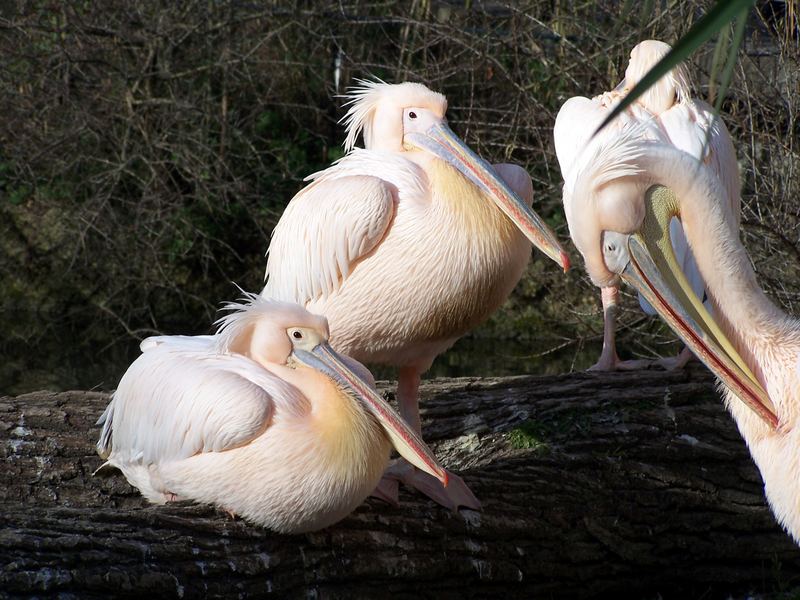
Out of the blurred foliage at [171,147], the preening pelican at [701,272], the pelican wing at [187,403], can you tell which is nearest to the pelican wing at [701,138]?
the preening pelican at [701,272]

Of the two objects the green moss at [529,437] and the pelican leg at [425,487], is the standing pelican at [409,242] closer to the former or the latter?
the pelican leg at [425,487]

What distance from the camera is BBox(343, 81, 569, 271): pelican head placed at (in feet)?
11.7

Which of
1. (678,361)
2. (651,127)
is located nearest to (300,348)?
(651,127)

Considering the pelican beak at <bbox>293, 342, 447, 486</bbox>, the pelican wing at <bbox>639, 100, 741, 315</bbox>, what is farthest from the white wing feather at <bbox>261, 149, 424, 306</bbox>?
the pelican wing at <bbox>639, 100, 741, 315</bbox>

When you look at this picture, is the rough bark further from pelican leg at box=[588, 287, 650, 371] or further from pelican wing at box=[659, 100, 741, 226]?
pelican wing at box=[659, 100, 741, 226]

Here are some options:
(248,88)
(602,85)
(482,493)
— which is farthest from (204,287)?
(482,493)

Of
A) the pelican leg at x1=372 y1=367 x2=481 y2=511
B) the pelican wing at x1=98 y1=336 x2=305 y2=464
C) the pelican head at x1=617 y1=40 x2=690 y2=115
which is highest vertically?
the pelican head at x1=617 y1=40 x2=690 y2=115

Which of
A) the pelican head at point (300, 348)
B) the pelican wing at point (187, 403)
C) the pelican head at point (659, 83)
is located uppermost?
the pelican head at point (659, 83)

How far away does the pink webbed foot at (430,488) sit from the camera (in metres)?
3.25

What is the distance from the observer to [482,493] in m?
3.41

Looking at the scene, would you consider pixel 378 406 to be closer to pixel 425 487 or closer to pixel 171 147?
pixel 425 487

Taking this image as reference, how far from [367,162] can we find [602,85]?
11.0 ft

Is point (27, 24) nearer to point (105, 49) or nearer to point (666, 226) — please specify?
point (105, 49)

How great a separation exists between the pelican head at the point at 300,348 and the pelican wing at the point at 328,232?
55cm
